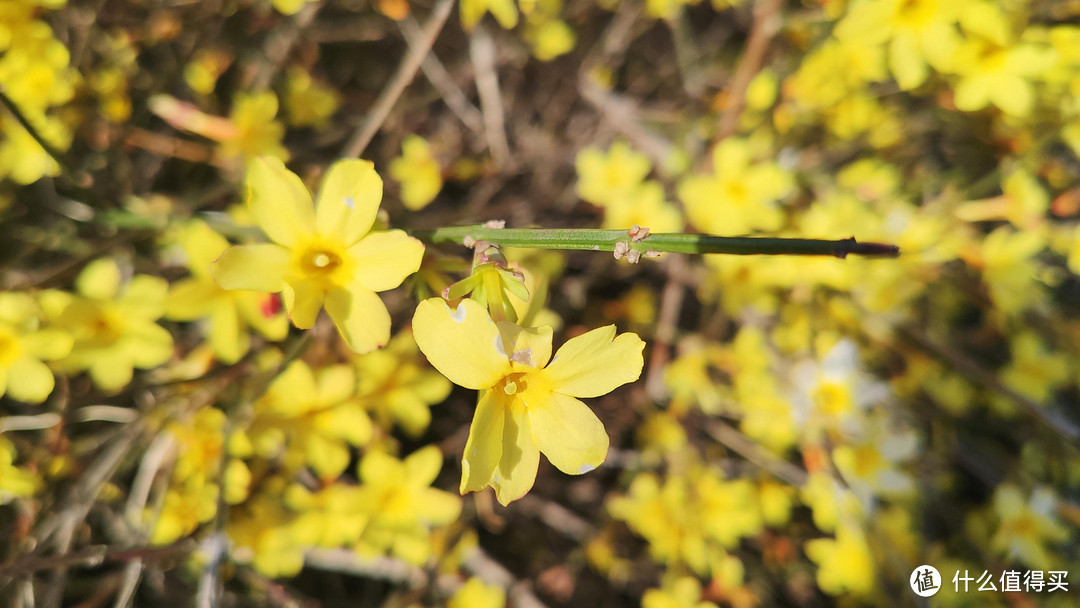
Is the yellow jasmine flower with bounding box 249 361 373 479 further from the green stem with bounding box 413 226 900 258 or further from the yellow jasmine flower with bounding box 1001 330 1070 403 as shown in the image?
the yellow jasmine flower with bounding box 1001 330 1070 403

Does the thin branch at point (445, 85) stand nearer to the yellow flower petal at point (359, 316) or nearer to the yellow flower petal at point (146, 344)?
the yellow flower petal at point (146, 344)

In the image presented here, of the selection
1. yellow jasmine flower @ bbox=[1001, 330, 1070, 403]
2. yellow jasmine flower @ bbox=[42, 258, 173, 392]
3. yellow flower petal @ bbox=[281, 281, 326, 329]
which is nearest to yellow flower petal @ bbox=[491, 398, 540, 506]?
yellow flower petal @ bbox=[281, 281, 326, 329]

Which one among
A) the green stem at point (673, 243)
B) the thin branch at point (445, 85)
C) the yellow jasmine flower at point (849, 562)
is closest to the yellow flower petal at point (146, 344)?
the green stem at point (673, 243)

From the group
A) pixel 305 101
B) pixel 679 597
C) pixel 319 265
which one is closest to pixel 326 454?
pixel 319 265

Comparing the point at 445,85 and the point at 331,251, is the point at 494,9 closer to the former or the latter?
the point at 445,85

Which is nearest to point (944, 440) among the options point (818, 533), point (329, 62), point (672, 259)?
point (818, 533)

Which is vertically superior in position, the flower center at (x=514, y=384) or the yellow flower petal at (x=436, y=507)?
the flower center at (x=514, y=384)

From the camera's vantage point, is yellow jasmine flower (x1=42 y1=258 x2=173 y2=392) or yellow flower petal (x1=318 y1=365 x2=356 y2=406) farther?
yellow flower petal (x1=318 y1=365 x2=356 y2=406)
